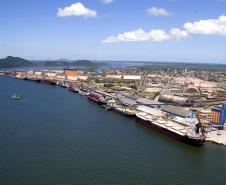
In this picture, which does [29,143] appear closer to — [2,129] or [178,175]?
[2,129]

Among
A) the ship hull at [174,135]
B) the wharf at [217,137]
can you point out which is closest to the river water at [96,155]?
the ship hull at [174,135]

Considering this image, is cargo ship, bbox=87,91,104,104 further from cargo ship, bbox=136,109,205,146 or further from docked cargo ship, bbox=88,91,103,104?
cargo ship, bbox=136,109,205,146

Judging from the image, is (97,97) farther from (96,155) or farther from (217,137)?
(96,155)

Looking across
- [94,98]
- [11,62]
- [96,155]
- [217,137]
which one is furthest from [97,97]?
[11,62]

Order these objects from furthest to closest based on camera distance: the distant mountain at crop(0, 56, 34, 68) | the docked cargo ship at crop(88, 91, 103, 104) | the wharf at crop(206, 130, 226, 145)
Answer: the distant mountain at crop(0, 56, 34, 68)
the docked cargo ship at crop(88, 91, 103, 104)
the wharf at crop(206, 130, 226, 145)

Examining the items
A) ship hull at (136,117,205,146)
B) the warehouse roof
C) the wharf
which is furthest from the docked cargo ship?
the wharf

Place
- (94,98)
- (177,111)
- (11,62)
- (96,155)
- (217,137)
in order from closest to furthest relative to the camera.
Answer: (96,155) < (217,137) < (177,111) < (94,98) < (11,62)
